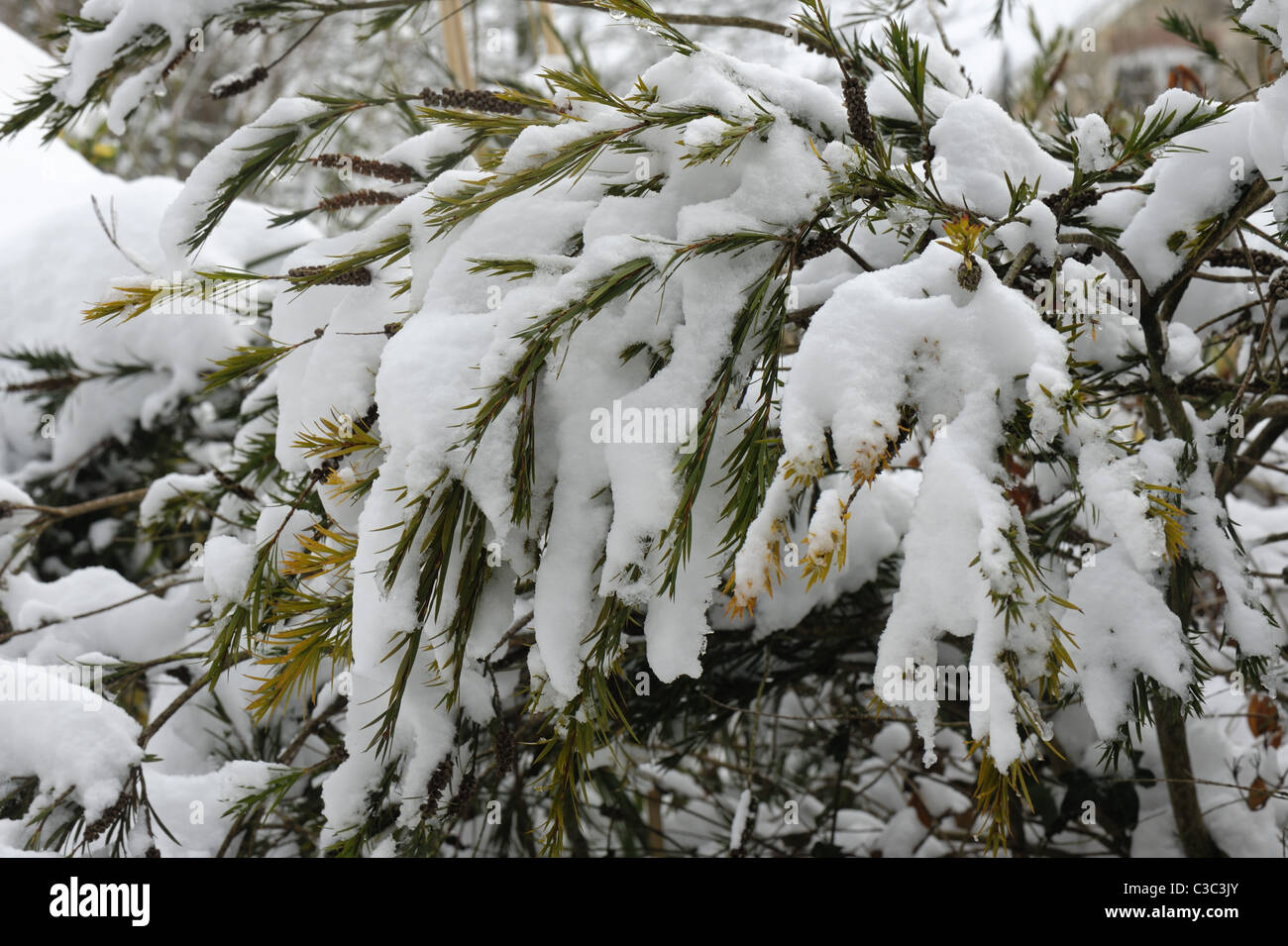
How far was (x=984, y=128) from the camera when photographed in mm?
1190

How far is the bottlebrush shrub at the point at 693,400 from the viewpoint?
0.84 m

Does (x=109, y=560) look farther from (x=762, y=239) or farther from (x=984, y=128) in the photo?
(x=984, y=128)

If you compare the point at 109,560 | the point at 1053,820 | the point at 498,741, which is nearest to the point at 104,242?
the point at 109,560

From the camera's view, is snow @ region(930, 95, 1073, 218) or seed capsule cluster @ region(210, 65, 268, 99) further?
seed capsule cluster @ region(210, 65, 268, 99)

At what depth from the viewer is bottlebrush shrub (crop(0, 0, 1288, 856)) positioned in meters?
0.84

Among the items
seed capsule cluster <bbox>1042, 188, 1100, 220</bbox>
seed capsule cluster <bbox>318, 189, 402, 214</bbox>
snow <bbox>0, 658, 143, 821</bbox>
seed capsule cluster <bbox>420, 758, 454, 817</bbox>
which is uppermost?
Result: seed capsule cluster <bbox>318, 189, 402, 214</bbox>

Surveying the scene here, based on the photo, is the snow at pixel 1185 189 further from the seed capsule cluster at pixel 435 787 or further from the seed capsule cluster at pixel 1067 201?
the seed capsule cluster at pixel 435 787

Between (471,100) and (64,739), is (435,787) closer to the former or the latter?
(64,739)

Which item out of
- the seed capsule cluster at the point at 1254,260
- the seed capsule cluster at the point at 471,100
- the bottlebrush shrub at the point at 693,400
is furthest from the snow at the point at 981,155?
the seed capsule cluster at the point at 471,100

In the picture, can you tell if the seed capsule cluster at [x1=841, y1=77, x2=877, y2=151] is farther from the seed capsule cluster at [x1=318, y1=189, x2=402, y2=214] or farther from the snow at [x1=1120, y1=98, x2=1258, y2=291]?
the seed capsule cluster at [x1=318, y1=189, x2=402, y2=214]

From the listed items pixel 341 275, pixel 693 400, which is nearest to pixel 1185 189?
pixel 693 400

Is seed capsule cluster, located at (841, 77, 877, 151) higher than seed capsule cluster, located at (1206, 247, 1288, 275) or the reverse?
higher

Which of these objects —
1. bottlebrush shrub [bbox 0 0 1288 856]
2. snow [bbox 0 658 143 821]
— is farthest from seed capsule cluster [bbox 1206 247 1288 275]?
snow [bbox 0 658 143 821]

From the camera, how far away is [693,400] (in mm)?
930
